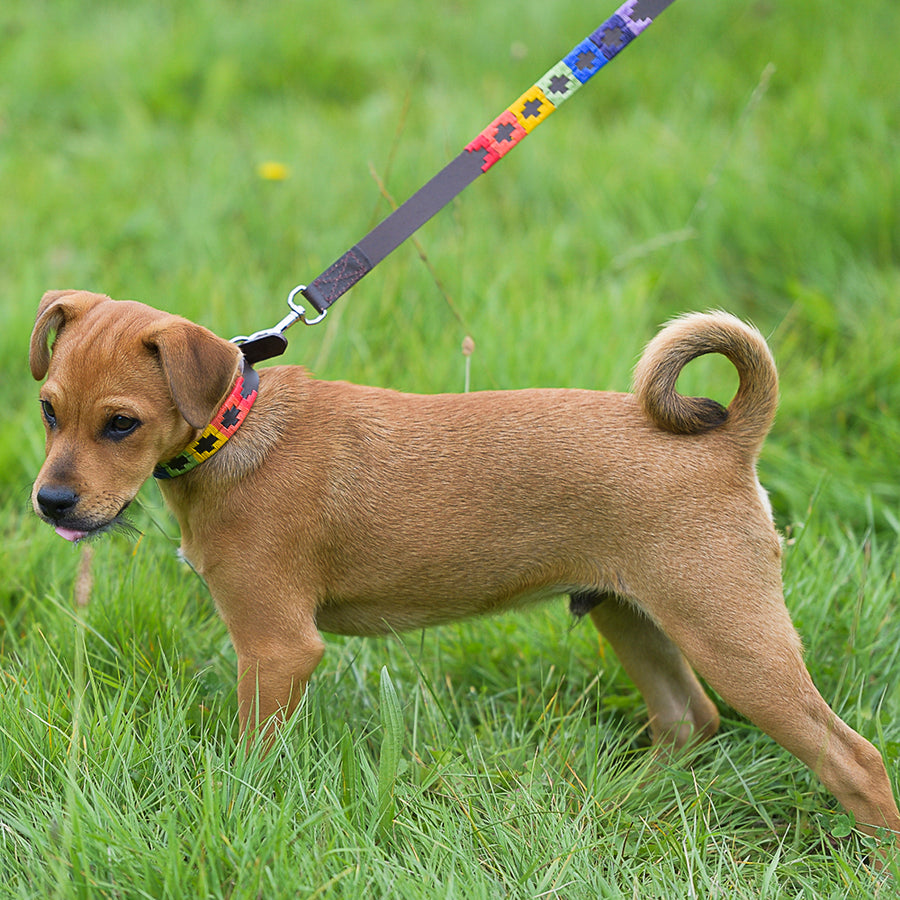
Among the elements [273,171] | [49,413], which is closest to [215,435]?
[49,413]

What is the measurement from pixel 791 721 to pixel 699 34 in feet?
20.6

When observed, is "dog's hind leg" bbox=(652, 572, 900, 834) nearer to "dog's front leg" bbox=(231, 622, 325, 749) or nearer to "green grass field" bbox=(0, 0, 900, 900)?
"green grass field" bbox=(0, 0, 900, 900)

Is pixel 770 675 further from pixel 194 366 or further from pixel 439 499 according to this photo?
pixel 194 366

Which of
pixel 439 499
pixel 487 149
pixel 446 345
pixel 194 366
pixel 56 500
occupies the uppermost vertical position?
pixel 487 149

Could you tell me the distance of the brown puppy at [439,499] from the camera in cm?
261

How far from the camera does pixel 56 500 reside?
98.2 inches

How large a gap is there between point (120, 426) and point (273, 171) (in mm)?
3707

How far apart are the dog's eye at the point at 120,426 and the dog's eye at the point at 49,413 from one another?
0.17 meters

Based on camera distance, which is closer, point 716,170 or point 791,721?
point 791,721

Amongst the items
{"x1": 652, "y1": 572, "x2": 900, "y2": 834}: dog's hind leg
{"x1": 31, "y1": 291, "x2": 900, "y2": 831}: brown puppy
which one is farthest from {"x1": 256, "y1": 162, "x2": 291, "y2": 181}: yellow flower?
{"x1": 652, "y1": 572, "x2": 900, "y2": 834}: dog's hind leg

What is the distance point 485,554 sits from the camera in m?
2.83

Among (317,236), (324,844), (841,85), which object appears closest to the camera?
(324,844)

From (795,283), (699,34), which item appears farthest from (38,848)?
(699,34)

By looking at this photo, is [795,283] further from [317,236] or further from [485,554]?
[485,554]
